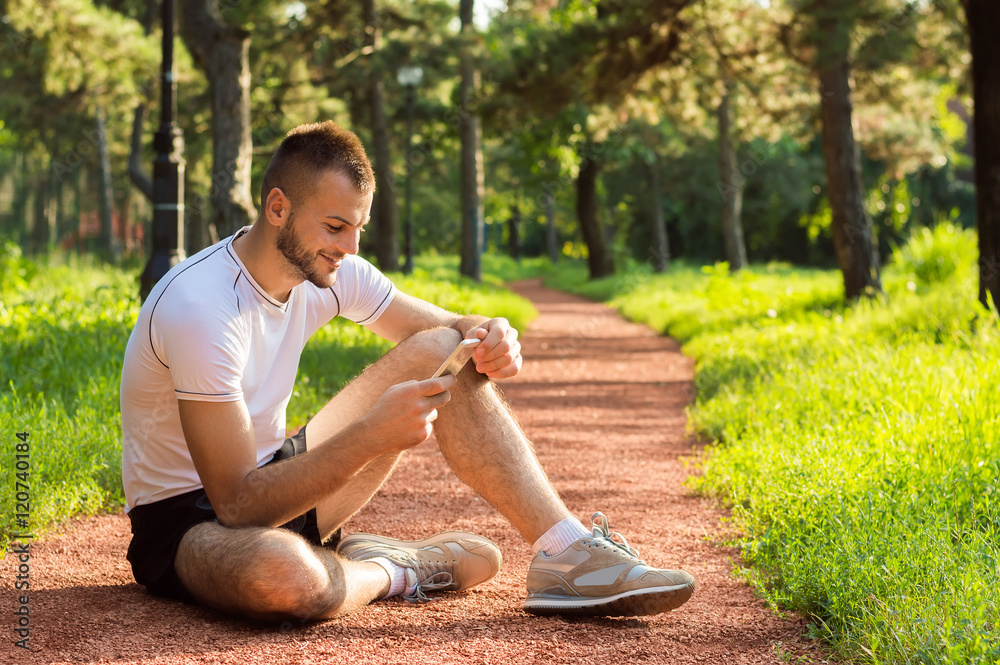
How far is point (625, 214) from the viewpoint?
40.6m

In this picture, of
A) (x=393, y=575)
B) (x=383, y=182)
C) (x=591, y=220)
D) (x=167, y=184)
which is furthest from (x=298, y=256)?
(x=591, y=220)

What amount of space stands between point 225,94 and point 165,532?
7.80 m

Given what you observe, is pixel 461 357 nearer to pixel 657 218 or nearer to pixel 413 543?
pixel 413 543

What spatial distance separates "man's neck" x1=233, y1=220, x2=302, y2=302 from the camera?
264 centimetres

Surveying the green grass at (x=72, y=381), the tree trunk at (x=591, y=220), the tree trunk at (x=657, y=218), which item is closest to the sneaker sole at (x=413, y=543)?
the green grass at (x=72, y=381)

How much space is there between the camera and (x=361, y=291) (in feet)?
10.2

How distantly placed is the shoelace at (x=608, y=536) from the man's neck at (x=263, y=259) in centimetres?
122

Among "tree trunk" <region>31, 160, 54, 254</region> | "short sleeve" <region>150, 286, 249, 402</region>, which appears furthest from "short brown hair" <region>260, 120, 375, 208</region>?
"tree trunk" <region>31, 160, 54, 254</region>

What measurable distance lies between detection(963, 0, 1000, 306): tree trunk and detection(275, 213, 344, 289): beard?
21.9ft

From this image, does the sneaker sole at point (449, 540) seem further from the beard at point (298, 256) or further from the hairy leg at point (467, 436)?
the beard at point (298, 256)

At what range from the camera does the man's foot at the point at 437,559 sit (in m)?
2.91

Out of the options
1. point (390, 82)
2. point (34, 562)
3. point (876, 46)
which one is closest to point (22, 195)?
point (390, 82)

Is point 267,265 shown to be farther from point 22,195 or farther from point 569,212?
point 22,195

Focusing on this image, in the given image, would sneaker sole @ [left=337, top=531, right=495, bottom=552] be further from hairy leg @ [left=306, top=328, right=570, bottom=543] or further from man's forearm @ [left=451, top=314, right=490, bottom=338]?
man's forearm @ [left=451, top=314, right=490, bottom=338]
